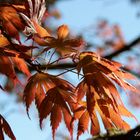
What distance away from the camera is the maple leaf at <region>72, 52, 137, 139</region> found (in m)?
1.00

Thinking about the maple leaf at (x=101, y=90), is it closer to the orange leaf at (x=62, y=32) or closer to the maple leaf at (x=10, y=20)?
the orange leaf at (x=62, y=32)

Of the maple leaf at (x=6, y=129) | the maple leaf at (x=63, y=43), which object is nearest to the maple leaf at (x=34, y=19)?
the maple leaf at (x=63, y=43)

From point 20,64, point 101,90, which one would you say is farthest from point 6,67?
point 101,90

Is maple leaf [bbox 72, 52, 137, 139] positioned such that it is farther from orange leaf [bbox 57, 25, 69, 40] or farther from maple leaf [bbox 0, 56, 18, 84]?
maple leaf [bbox 0, 56, 18, 84]

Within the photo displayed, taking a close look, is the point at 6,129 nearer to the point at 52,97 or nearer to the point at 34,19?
the point at 52,97

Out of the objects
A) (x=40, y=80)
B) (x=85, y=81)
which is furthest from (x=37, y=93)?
(x=85, y=81)

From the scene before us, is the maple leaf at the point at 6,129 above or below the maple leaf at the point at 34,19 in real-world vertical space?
below

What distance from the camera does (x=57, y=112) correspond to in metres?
1.07

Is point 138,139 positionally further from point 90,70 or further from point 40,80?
point 40,80

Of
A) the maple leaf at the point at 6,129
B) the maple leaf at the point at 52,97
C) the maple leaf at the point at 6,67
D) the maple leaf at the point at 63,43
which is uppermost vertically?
the maple leaf at the point at 63,43

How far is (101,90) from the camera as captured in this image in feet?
3.28

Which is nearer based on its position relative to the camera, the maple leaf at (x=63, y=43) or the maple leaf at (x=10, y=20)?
the maple leaf at (x=63, y=43)

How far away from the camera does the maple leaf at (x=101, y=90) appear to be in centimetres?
100

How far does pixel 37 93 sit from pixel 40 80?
0.13 feet
